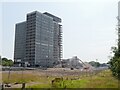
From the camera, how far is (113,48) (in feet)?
64.1

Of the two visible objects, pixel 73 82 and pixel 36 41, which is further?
pixel 36 41

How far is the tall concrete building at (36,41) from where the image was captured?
67.9 metres

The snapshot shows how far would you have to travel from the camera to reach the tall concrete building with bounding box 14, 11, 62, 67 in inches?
2675

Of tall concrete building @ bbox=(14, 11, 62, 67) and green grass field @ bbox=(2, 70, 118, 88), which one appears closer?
green grass field @ bbox=(2, 70, 118, 88)

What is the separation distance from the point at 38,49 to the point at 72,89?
5550 centimetres

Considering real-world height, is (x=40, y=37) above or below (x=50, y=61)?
above

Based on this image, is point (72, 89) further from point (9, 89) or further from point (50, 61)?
point (50, 61)

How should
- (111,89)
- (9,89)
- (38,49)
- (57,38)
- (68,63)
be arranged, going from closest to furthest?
(111,89)
(9,89)
(38,49)
(68,63)
(57,38)

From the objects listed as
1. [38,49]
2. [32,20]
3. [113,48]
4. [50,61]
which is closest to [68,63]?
[50,61]

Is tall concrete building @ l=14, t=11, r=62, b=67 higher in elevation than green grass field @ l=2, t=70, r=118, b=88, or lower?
higher

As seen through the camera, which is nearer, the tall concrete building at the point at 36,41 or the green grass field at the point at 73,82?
the green grass field at the point at 73,82

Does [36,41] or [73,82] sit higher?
[36,41]

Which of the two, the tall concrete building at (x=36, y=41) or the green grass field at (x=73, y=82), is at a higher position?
the tall concrete building at (x=36, y=41)

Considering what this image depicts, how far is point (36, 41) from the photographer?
225ft
